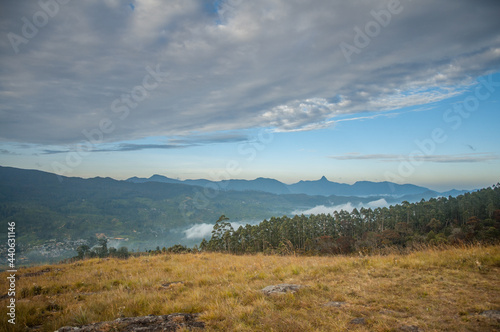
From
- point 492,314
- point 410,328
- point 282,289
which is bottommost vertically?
point 282,289

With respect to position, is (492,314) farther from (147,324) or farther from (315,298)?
(147,324)

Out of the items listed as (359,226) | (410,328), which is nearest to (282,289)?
(410,328)

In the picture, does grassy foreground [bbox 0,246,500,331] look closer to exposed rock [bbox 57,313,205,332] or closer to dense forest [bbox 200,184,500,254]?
exposed rock [bbox 57,313,205,332]

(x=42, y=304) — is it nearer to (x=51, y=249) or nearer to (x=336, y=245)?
(x=336, y=245)

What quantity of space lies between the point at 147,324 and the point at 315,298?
14.8 feet

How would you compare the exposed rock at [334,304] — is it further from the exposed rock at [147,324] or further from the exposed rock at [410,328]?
the exposed rock at [147,324]

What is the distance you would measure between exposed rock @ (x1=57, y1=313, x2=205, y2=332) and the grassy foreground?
44cm

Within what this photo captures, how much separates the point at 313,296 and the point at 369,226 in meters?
87.9

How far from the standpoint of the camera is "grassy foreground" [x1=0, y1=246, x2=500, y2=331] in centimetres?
491

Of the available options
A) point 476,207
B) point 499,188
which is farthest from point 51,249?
point 499,188

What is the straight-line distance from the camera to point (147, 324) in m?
5.46

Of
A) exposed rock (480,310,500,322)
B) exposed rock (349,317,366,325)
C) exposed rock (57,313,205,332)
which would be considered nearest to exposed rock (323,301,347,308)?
exposed rock (349,317,366,325)

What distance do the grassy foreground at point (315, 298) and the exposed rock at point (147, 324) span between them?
17.2 inches

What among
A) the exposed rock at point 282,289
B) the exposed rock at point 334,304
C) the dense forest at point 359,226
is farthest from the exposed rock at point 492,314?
the dense forest at point 359,226
